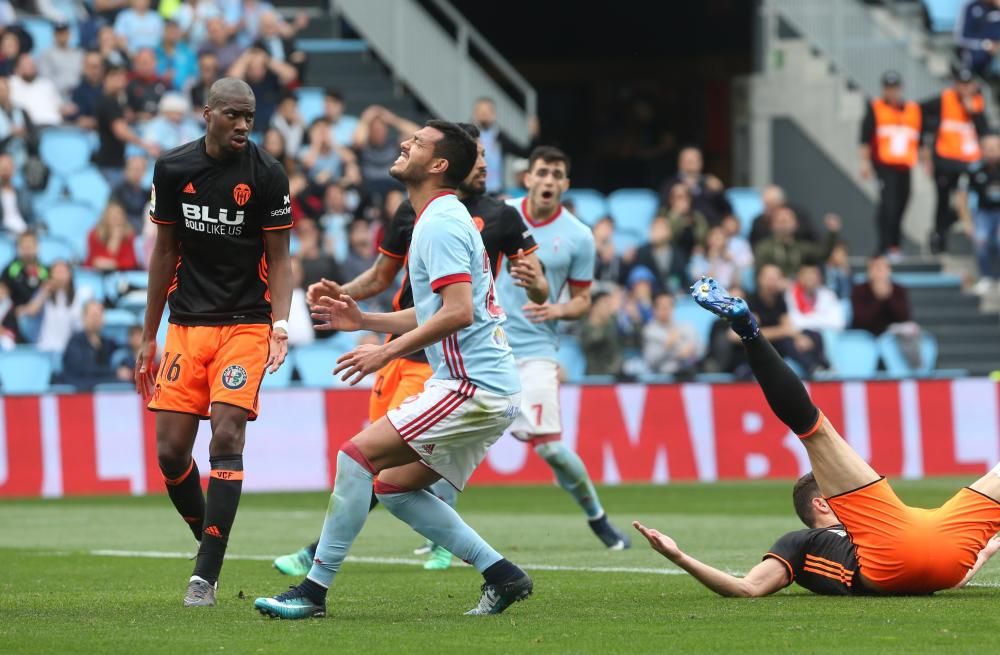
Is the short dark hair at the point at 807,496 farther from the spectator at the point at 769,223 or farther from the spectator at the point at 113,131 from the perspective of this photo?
the spectator at the point at 113,131

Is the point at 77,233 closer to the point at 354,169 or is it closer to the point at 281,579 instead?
the point at 354,169

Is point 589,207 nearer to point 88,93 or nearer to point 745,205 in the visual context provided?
point 745,205

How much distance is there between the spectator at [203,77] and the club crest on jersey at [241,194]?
1380 cm

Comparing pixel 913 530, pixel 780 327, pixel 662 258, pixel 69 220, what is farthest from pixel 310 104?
pixel 913 530

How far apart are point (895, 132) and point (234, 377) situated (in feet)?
55.3

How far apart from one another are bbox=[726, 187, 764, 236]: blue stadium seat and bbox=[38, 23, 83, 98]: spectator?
8689 millimetres

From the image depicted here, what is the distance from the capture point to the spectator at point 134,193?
20.9 metres

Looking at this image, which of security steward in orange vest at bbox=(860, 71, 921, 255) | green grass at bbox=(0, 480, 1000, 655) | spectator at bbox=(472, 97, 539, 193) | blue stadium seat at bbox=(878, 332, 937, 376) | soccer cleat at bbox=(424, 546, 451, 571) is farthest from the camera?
security steward in orange vest at bbox=(860, 71, 921, 255)

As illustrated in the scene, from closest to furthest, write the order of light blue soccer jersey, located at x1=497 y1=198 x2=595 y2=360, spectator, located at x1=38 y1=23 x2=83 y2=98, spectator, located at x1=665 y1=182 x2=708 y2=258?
light blue soccer jersey, located at x1=497 y1=198 x2=595 y2=360, spectator, located at x1=665 y1=182 x2=708 y2=258, spectator, located at x1=38 y1=23 x2=83 y2=98

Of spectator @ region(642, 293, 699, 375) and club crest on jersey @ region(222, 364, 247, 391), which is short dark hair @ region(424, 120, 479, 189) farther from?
spectator @ region(642, 293, 699, 375)

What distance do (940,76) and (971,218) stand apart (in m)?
2.92

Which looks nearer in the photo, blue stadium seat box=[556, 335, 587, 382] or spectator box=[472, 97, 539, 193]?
blue stadium seat box=[556, 335, 587, 382]

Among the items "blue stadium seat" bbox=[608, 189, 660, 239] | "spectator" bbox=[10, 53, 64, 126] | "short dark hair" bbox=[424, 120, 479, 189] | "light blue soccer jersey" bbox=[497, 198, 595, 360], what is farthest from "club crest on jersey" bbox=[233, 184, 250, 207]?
"blue stadium seat" bbox=[608, 189, 660, 239]

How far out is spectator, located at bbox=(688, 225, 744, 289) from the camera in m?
22.0
